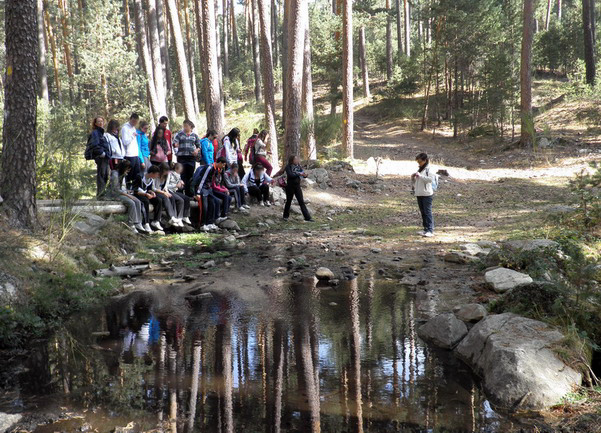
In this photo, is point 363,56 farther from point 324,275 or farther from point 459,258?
point 324,275

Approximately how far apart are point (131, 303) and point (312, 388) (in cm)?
339

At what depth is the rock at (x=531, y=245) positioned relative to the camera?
7.74m

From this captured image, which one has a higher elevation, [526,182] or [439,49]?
[439,49]

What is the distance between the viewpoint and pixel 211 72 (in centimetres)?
1598

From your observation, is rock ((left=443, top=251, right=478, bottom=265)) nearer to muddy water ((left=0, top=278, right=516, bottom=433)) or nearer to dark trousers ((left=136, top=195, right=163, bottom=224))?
muddy water ((left=0, top=278, right=516, bottom=433))

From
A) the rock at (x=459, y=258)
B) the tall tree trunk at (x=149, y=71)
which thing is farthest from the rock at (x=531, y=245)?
the tall tree trunk at (x=149, y=71)

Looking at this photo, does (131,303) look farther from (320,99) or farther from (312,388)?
(320,99)

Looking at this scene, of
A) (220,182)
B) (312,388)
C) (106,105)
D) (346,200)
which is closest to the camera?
(312,388)

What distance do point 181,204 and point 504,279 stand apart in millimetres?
6663

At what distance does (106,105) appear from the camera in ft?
83.9

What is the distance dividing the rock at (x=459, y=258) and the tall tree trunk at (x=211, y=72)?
9.30 metres

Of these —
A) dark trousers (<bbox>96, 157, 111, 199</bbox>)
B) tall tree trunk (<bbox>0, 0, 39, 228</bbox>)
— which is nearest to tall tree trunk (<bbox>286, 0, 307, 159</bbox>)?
dark trousers (<bbox>96, 157, 111, 199</bbox>)

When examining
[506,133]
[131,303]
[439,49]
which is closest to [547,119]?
[506,133]

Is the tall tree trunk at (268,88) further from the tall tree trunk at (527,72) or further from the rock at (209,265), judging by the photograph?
the tall tree trunk at (527,72)
